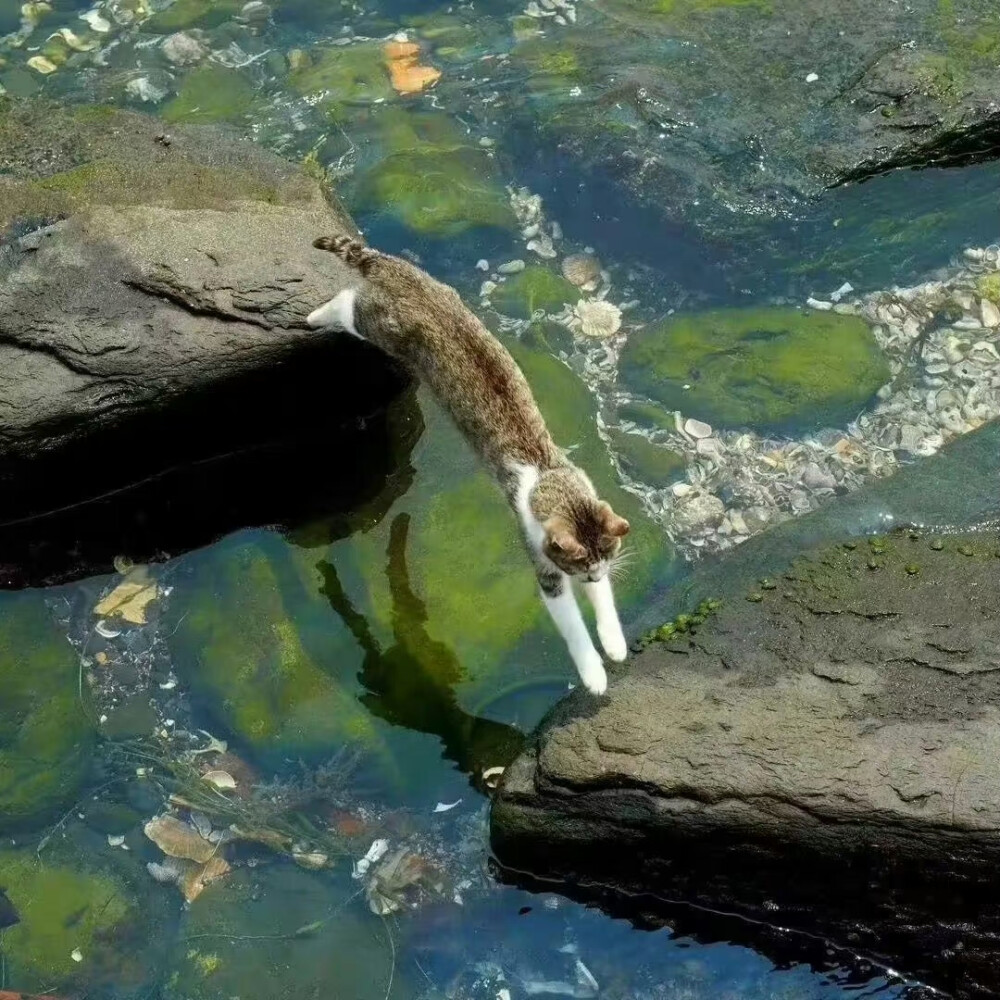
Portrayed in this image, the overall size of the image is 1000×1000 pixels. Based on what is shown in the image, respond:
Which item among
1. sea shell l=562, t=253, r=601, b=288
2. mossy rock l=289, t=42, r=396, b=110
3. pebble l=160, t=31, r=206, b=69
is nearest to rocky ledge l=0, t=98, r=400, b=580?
sea shell l=562, t=253, r=601, b=288

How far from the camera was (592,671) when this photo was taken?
5.57 meters

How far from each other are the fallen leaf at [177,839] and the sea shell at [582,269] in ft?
14.3

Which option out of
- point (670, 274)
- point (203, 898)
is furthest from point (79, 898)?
point (670, 274)

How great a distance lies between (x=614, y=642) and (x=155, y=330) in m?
3.10

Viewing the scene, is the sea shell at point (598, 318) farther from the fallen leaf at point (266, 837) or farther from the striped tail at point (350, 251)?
the fallen leaf at point (266, 837)

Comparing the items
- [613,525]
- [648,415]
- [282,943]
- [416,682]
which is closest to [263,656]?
[416,682]

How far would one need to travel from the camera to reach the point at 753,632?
568cm

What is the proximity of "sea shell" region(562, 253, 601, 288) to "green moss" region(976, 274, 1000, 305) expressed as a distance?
2.55 metres

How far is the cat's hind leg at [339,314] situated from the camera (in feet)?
21.9

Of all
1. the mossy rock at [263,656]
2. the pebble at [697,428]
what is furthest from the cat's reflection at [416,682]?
the pebble at [697,428]

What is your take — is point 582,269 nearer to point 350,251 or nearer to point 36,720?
point 350,251

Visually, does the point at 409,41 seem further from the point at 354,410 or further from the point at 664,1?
the point at 354,410

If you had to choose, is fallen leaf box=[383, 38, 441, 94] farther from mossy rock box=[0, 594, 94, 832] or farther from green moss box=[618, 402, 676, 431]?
mossy rock box=[0, 594, 94, 832]

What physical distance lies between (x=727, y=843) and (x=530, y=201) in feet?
16.8
